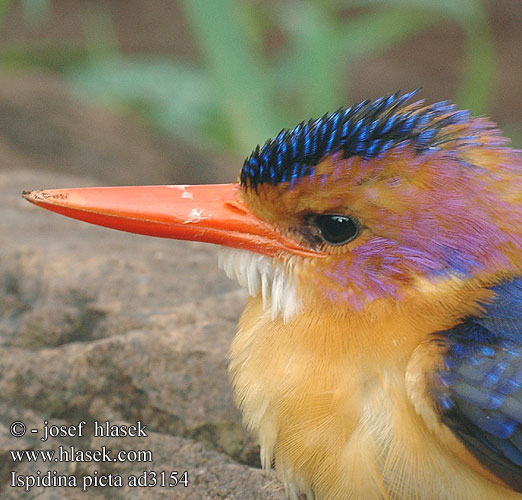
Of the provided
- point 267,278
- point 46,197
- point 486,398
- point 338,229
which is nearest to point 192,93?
point 46,197

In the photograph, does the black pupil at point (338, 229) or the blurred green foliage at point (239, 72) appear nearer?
the black pupil at point (338, 229)

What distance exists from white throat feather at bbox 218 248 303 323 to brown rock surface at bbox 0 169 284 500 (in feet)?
1.64

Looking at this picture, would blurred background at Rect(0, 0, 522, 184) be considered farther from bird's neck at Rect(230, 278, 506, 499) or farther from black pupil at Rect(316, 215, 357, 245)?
bird's neck at Rect(230, 278, 506, 499)

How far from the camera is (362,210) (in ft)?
7.16

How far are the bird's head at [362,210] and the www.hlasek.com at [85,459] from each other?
59cm

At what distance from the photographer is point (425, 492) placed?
1.98m

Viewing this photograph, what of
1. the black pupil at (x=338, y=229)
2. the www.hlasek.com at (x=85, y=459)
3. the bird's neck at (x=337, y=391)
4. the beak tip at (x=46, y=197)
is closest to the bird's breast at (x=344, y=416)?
the bird's neck at (x=337, y=391)

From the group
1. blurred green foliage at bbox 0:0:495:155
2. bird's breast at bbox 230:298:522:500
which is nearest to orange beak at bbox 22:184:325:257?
bird's breast at bbox 230:298:522:500

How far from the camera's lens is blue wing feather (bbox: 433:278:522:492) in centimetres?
195

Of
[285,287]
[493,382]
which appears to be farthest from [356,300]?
[493,382]

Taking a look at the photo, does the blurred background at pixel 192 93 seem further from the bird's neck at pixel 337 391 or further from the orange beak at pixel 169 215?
the bird's neck at pixel 337 391

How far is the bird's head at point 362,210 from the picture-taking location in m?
→ 2.13

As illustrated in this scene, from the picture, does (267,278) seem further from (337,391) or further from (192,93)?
(192,93)

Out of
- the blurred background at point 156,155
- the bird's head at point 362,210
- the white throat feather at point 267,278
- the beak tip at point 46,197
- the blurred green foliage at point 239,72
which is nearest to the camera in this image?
the bird's head at point 362,210
